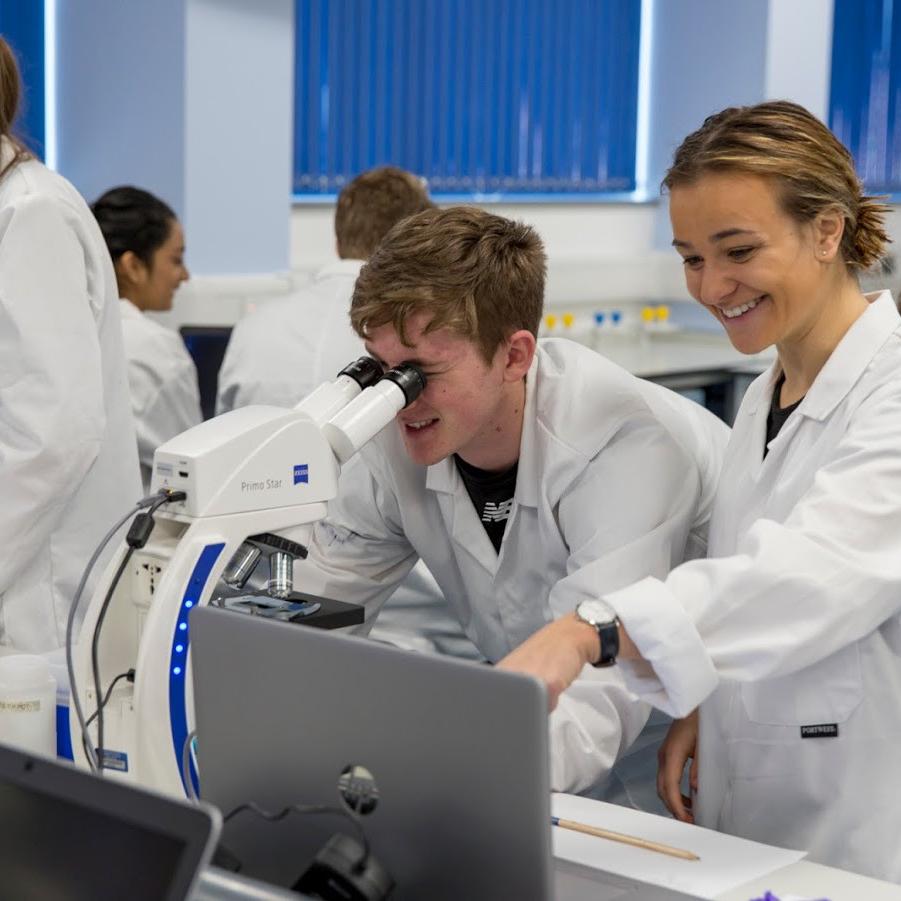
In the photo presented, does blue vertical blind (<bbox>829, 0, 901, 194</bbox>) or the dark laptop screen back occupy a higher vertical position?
blue vertical blind (<bbox>829, 0, 901, 194</bbox>)

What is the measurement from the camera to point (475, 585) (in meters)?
1.78

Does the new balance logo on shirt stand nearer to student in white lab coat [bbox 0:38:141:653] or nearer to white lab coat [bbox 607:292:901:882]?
white lab coat [bbox 607:292:901:882]

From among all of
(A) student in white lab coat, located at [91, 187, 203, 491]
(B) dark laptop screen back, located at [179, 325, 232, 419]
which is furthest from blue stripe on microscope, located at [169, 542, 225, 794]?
(B) dark laptop screen back, located at [179, 325, 232, 419]

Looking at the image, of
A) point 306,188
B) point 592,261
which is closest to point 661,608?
point 306,188

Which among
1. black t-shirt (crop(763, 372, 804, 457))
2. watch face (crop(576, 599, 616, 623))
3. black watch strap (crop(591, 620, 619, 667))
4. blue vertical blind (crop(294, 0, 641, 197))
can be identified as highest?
blue vertical blind (crop(294, 0, 641, 197))

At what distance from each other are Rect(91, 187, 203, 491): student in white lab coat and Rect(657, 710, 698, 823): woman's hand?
5.64 ft

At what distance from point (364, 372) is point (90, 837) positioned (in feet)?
2.14

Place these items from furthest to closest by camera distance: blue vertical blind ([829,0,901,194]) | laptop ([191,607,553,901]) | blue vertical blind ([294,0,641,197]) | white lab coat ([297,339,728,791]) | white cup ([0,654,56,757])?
1. blue vertical blind ([829,0,901,194])
2. blue vertical blind ([294,0,641,197])
3. white lab coat ([297,339,728,791])
4. white cup ([0,654,56,757])
5. laptop ([191,607,553,901])

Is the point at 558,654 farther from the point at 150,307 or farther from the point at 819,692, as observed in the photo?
the point at 150,307

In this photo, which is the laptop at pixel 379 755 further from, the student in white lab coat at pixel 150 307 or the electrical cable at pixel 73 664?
the student in white lab coat at pixel 150 307

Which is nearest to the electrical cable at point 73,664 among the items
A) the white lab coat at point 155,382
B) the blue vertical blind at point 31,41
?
the white lab coat at point 155,382

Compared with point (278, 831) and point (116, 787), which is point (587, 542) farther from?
point (116, 787)

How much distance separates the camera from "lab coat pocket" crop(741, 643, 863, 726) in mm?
1382

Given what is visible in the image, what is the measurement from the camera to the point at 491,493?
176 cm
